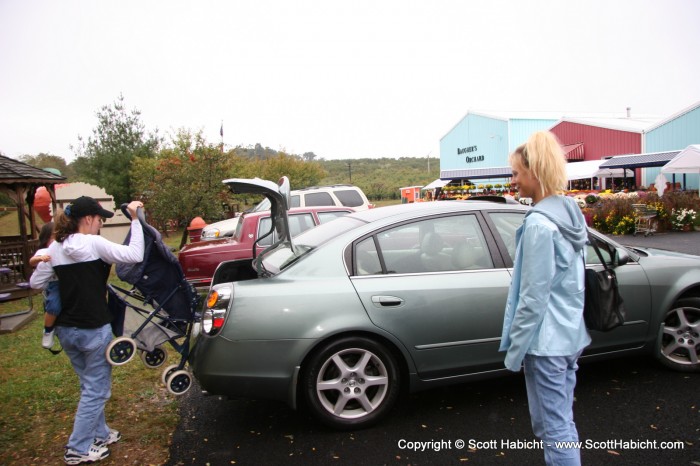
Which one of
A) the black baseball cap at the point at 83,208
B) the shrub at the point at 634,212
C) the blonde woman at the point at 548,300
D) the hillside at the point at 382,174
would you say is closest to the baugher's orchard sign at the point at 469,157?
the hillside at the point at 382,174

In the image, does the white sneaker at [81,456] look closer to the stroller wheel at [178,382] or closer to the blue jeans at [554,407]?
the stroller wheel at [178,382]

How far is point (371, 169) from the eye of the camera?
107 metres

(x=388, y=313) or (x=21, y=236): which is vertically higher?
(x=21, y=236)

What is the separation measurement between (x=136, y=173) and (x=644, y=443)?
28.9 m

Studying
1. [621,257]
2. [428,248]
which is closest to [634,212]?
[621,257]

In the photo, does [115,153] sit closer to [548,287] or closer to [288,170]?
[288,170]

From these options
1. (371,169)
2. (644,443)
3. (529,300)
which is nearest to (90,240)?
(529,300)

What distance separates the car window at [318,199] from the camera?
12602 millimetres

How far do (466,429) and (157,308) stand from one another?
2.48m

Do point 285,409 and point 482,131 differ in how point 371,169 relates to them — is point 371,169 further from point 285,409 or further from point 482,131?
point 285,409

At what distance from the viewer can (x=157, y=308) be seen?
3.81 m

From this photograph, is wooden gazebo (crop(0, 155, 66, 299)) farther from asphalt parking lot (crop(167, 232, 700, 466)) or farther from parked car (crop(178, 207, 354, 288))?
asphalt parking lot (crop(167, 232, 700, 466))

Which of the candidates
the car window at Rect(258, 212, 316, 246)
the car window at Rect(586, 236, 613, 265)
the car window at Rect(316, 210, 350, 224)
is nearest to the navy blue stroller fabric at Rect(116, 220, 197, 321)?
the car window at Rect(586, 236, 613, 265)
